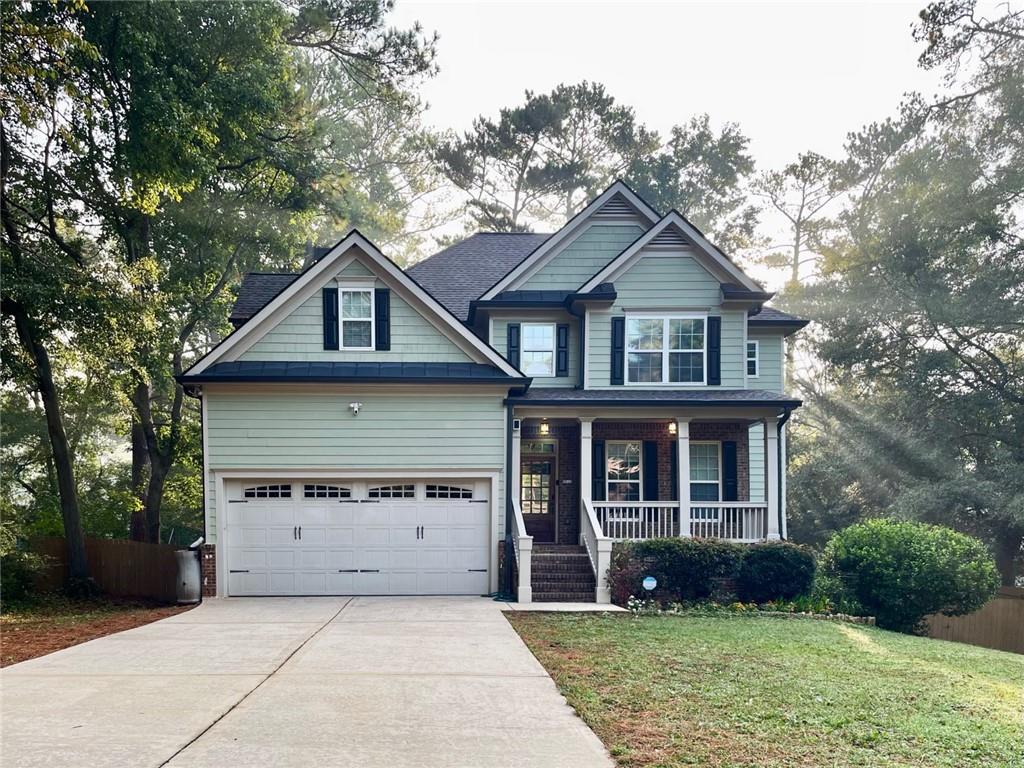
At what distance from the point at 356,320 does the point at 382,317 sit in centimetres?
53

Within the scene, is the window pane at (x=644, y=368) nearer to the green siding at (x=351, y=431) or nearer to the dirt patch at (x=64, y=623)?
the green siding at (x=351, y=431)

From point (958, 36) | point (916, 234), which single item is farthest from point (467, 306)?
point (958, 36)

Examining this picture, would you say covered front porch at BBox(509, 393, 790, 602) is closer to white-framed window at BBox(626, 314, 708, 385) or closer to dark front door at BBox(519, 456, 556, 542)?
dark front door at BBox(519, 456, 556, 542)

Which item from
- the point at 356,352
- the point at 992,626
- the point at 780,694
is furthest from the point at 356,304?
the point at 992,626

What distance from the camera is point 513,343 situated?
1752cm

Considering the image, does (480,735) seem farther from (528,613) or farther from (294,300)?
(294,300)

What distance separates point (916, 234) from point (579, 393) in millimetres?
14942

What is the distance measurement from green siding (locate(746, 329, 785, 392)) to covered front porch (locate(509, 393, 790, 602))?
124 cm

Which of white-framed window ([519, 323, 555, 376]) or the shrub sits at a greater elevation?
white-framed window ([519, 323, 555, 376])

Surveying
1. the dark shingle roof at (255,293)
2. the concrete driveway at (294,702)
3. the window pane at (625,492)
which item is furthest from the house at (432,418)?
the concrete driveway at (294,702)

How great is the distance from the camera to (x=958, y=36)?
2342 cm

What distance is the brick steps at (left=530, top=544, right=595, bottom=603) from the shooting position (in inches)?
554

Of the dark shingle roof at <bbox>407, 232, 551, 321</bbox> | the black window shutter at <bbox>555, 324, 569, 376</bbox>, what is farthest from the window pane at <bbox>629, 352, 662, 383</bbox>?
the dark shingle roof at <bbox>407, 232, 551, 321</bbox>

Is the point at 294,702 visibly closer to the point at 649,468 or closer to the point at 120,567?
the point at 120,567
